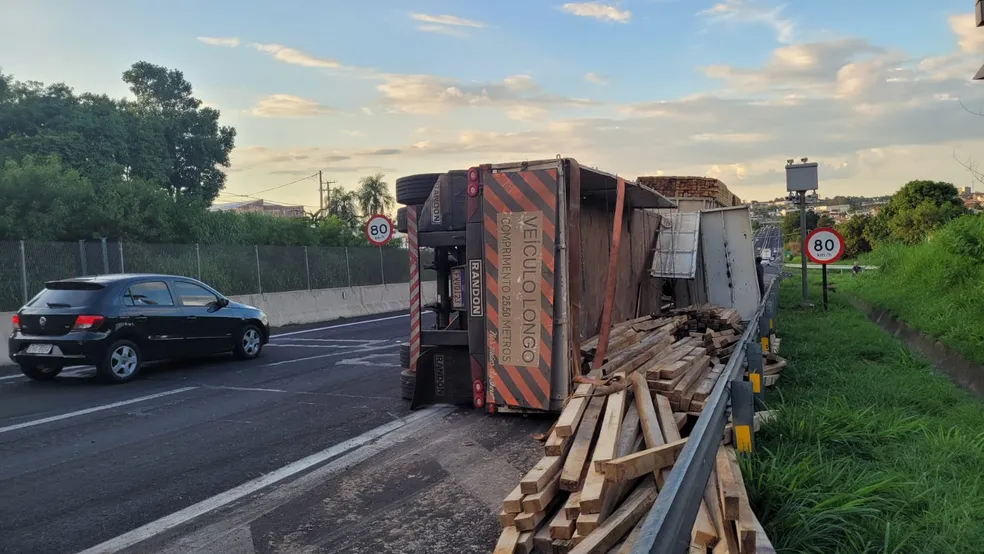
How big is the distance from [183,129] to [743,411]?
43592 millimetres

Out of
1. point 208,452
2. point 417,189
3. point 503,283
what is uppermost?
point 417,189

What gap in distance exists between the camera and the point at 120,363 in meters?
9.48

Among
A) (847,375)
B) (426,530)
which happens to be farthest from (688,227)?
(426,530)

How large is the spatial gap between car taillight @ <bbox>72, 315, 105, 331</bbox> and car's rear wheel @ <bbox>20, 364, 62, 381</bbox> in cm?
74

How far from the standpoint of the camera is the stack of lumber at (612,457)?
3459 millimetres

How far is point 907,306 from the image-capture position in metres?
14.1

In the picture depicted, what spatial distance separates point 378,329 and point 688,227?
762 cm

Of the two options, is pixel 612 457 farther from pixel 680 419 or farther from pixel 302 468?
pixel 302 468

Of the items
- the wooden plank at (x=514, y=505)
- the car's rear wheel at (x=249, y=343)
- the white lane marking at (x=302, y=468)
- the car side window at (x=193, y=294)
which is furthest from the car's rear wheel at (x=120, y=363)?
the wooden plank at (x=514, y=505)

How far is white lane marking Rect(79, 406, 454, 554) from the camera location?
4.25 metres

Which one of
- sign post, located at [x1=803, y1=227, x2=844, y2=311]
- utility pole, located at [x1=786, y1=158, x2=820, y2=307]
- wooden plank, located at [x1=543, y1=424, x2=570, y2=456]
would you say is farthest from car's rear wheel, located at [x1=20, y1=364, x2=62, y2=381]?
utility pole, located at [x1=786, y1=158, x2=820, y2=307]

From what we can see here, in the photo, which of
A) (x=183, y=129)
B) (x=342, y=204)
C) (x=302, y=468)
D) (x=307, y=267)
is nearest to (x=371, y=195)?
(x=342, y=204)

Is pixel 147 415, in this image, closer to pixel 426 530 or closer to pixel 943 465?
pixel 426 530

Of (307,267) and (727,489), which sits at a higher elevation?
(307,267)
